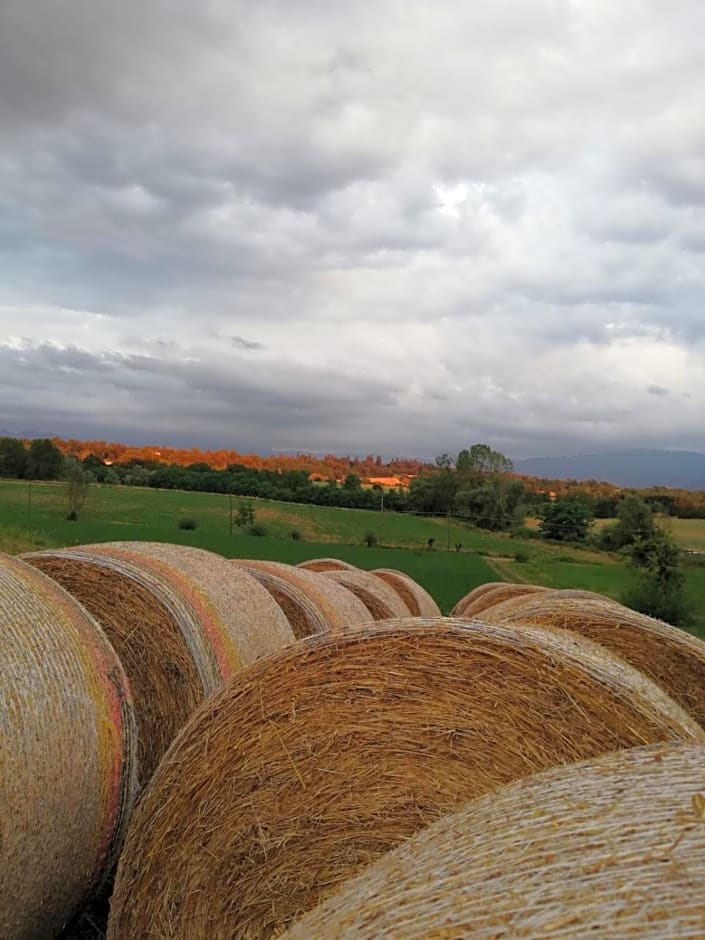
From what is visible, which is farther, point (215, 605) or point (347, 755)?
point (215, 605)

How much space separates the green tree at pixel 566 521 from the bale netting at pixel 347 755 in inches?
1305

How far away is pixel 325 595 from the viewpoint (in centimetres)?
662

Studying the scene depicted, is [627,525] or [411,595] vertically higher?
[627,525]

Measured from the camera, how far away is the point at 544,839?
5.75 ft

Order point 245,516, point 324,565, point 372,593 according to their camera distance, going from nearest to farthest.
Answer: point 372,593 → point 324,565 → point 245,516

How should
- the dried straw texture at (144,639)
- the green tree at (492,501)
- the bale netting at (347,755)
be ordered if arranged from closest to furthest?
1. the bale netting at (347,755)
2. the dried straw texture at (144,639)
3. the green tree at (492,501)

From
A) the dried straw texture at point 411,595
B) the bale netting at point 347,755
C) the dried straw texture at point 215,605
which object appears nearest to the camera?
the bale netting at point 347,755

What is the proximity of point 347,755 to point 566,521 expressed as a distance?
35008mm

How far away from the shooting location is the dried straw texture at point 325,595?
21.1 ft

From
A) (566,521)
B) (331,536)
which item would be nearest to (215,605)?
(331,536)

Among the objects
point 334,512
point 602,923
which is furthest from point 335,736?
point 334,512

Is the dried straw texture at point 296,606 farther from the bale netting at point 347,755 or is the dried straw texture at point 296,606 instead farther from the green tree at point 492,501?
the green tree at point 492,501

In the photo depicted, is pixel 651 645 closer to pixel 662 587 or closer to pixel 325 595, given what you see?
pixel 325 595

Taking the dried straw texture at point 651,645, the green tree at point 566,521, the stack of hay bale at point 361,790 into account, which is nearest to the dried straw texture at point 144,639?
the stack of hay bale at point 361,790
